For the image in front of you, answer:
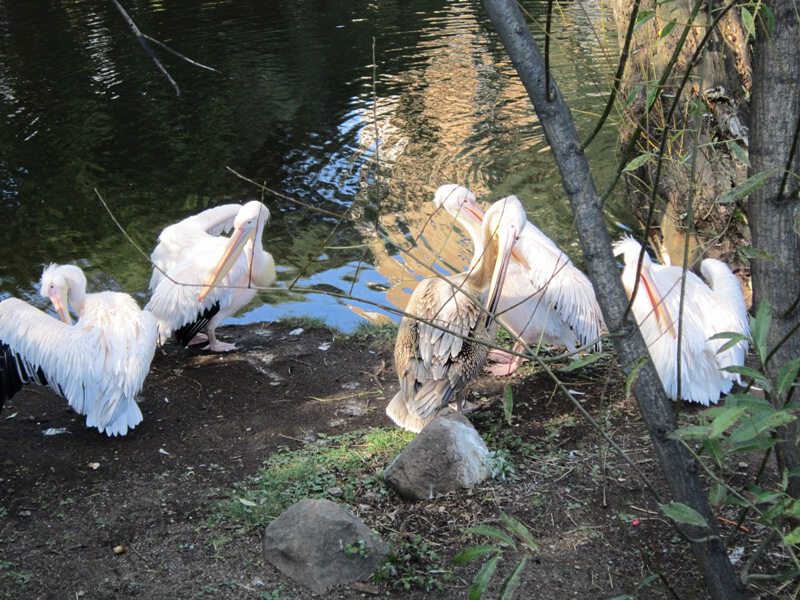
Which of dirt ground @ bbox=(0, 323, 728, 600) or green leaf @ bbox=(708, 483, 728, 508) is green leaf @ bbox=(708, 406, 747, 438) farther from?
dirt ground @ bbox=(0, 323, 728, 600)

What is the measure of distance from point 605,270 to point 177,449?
2798 millimetres

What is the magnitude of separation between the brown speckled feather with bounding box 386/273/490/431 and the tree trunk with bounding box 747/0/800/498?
1.82m

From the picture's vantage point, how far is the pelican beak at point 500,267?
462 cm

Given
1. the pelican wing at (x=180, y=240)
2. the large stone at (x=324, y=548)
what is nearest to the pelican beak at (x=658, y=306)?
the large stone at (x=324, y=548)

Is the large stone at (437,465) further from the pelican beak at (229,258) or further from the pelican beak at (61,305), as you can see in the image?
the pelican beak at (61,305)

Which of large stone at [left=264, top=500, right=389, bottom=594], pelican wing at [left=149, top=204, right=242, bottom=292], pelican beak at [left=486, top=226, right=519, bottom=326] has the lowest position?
pelican wing at [left=149, top=204, right=242, bottom=292]

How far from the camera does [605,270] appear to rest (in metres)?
2.37

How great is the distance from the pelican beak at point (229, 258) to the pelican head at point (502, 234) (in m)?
1.66

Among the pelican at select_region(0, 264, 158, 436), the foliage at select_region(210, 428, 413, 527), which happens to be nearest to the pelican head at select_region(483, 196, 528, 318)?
the foliage at select_region(210, 428, 413, 527)

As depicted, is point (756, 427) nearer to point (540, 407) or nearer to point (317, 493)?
point (317, 493)

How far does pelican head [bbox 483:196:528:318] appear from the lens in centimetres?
467

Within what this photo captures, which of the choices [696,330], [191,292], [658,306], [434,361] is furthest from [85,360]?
[696,330]

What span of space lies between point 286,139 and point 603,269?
8669mm

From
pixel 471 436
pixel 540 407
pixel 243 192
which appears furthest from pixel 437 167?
pixel 471 436
